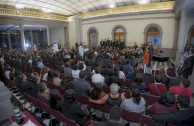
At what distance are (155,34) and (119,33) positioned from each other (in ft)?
13.8

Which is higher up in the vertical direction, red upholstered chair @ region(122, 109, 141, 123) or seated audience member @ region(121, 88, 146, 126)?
seated audience member @ region(121, 88, 146, 126)

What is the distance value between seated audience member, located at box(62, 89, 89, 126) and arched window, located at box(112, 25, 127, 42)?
13.7m

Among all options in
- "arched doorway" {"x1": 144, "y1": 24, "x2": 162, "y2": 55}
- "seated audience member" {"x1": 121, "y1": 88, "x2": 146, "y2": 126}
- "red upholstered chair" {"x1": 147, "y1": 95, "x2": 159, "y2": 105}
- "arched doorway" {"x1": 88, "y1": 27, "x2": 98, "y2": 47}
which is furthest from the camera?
"arched doorway" {"x1": 88, "y1": 27, "x2": 98, "y2": 47}

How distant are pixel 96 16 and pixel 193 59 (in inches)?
544

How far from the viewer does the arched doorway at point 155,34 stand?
42.4ft

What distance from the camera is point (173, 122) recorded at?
2.04 m

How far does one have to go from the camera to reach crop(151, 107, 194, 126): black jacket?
6.52ft

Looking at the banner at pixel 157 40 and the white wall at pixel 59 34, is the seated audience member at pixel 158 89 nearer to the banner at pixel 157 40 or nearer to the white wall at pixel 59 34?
the banner at pixel 157 40

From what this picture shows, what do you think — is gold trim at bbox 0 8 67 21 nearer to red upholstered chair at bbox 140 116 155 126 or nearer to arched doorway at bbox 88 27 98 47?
arched doorway at bbox 88 27 98 47

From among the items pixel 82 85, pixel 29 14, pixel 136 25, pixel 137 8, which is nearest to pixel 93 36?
pixel 136 25

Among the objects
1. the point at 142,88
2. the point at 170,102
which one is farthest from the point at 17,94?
the point at 170,102

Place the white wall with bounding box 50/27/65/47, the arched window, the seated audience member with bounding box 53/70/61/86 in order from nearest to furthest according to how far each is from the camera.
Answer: the seated audience member with bounding box 53/70/61/86
the arched window
the white wall with bounding box 50/27/65/47

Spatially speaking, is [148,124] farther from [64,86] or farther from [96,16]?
[96,16]

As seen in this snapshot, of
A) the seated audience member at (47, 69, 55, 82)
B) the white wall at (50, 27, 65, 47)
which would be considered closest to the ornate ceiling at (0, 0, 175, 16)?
the white wall at (50, 27, 65, 47)
